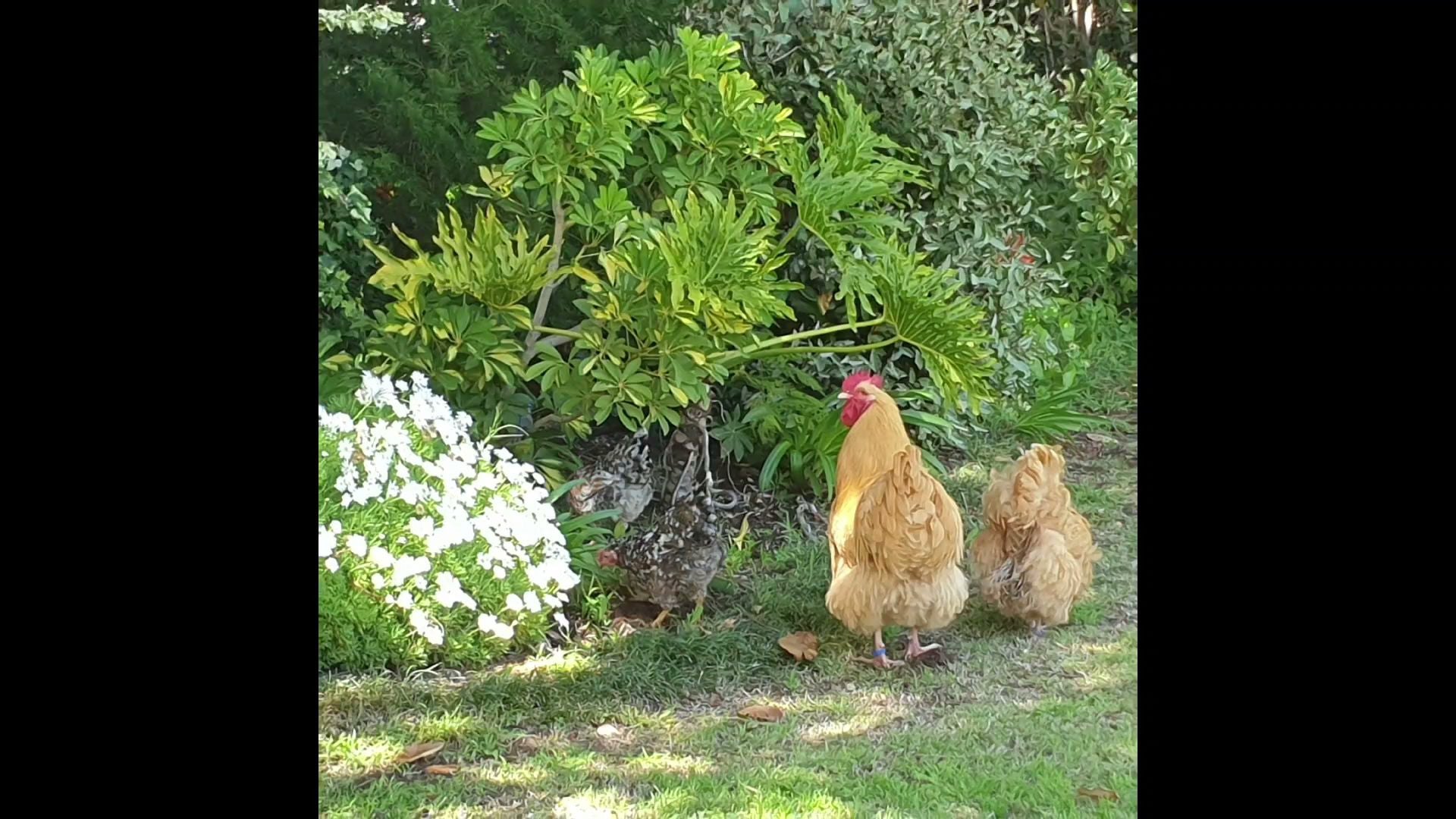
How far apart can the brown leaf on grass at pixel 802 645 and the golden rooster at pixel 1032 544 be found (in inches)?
14.2

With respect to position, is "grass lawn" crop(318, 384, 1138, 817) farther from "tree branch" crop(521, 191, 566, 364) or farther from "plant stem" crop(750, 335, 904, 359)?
"tree branch" crop(521, 191, 566, 364)

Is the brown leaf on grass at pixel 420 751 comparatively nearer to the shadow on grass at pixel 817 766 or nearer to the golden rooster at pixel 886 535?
the shadow on grass at pixel 817 766

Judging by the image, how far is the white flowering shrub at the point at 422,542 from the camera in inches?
93.7

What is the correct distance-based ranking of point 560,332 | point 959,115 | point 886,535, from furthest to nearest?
point 959,115 < point 560,332 < point 886,535

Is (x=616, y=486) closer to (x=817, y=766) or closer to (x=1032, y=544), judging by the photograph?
(x=817, y=766)

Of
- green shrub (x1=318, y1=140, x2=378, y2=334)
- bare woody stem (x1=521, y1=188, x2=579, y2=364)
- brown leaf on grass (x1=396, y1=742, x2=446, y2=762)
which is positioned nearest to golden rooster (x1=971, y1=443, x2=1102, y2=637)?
bare woody stem (x1=521, y1=188, x2=579, y2=364)

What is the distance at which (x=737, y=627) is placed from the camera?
98.3 inches

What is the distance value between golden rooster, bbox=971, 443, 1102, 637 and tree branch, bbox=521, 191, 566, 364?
98 cm

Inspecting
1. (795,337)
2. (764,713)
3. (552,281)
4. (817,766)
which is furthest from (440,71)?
(817,766)

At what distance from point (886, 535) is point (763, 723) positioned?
46 centimetres

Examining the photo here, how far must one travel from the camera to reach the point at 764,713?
7.93 ft

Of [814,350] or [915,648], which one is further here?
[814,350]
